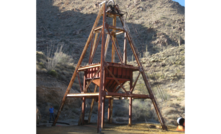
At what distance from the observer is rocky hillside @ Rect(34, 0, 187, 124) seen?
25203 millimetres

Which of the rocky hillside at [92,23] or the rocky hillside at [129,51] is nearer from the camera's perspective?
the rocky hillside at [129,51]

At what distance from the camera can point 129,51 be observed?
2010 inches

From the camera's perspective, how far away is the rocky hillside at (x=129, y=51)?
25.2 meters

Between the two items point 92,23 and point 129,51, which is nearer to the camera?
point 129,51

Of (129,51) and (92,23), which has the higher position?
(92,23)

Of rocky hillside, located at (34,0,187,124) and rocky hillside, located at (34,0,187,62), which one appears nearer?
rocky hillside, located at (34,0,187,124)
